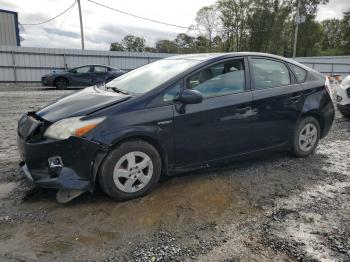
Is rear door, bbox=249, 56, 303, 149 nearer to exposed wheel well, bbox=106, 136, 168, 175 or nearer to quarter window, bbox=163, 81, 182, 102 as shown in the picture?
quarter window, bbox=163, 81, 182, 102

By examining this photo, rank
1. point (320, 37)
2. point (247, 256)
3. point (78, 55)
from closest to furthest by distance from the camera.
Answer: point (247, 256) < point (78, 55) < point (320, 37)

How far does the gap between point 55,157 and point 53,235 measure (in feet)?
2.42

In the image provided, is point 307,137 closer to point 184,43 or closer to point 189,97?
point 189,97

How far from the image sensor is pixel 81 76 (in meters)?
16.2

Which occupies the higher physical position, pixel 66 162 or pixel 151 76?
pixel 151 76

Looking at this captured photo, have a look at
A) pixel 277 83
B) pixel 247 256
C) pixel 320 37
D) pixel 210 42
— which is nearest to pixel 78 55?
pixel 277 83

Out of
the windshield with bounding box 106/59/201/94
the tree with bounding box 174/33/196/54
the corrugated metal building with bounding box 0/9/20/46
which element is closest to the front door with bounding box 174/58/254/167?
the windshield with bounding box 106/59/201/94

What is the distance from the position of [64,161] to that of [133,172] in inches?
27.4

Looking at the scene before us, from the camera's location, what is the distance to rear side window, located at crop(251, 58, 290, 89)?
424 centimetres

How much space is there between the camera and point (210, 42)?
50.1 m

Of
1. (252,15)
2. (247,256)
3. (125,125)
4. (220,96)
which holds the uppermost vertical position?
(252,15)

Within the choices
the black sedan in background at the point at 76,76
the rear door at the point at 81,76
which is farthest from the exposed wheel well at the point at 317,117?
the rear door at the point at 81,76

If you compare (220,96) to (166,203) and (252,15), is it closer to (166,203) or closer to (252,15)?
(166,203)

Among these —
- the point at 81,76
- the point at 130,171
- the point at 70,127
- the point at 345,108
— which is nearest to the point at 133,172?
the point at 130,171
